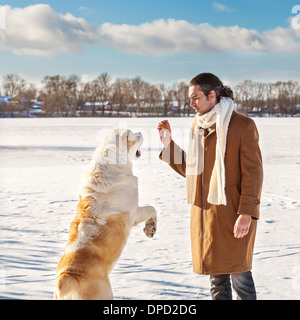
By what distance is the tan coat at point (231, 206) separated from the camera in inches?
105

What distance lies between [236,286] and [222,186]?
2.62ft

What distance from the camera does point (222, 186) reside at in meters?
2.72

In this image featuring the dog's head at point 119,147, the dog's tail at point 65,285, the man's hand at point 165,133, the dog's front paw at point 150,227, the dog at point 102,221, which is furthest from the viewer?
the dog's front paw at point 150,227

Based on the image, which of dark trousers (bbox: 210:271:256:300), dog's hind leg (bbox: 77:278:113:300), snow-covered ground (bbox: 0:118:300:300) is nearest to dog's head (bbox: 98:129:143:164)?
dog's hind leg (bbox: 77:278:113:300)

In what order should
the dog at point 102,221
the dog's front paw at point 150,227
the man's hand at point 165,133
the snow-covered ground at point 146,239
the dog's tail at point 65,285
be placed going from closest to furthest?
the dog's tail at point 65,285 → the dog at point 102,221 → the man's hand at point 165,133 → the dog's front paw at point 150,227 → the snow-covered ground at point 146,239

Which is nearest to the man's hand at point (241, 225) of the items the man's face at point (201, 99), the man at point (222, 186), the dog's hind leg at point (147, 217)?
the man at point (222, 186)

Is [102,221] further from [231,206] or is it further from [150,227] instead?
[231,206]

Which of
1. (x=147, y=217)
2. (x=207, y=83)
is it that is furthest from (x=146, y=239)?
(x=207, y=83)

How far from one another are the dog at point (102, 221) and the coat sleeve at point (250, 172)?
1.00m

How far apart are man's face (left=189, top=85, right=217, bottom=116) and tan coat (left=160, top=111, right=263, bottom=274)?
0.18 metres

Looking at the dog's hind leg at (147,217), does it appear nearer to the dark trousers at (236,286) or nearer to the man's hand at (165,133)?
the man's hand at (165,133)

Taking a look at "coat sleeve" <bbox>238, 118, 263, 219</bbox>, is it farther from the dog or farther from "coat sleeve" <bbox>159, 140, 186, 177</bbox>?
the dog

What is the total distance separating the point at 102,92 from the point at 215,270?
38.5 meters

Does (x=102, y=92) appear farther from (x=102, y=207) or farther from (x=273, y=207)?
(x=102, y=207)
